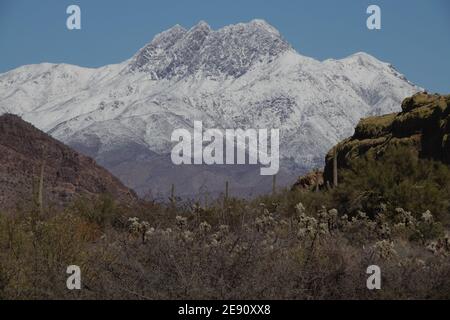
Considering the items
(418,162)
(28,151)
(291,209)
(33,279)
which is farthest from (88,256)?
(28,151)

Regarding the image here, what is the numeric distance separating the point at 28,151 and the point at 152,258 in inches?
2804

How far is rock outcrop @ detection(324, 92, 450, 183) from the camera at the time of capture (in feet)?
117

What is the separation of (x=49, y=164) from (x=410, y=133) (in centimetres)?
5043

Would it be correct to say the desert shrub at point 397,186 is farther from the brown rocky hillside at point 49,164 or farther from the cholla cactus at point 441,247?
the brown rocky hillside at point 49,164

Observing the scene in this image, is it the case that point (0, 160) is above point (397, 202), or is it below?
above

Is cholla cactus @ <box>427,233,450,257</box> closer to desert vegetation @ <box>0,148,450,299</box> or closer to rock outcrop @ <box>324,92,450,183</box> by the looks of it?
desert vegetation @ <box>0,148,450,299</box>

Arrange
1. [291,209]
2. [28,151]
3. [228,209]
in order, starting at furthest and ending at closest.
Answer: [28,151]
[291,209]
[228,209]

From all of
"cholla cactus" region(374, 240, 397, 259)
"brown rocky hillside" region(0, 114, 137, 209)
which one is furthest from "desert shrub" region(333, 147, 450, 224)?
"brown rocky hillside" region(0, 114, 137, 209)

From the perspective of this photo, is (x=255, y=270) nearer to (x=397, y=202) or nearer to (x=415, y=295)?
(x=415, y=295)

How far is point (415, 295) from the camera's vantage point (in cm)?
1105

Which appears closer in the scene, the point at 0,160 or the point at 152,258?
the point at 152,258

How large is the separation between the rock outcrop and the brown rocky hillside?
29511 mm

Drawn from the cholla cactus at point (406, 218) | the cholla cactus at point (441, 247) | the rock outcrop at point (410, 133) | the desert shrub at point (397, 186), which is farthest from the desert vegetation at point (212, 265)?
the rock outcrop at point (410, 133)
